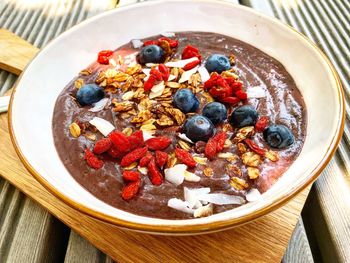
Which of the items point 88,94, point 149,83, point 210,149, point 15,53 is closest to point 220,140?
point 210,149

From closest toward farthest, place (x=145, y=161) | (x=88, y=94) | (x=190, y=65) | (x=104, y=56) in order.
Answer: (x=145, y=161) → (x=88, y=94) → (x=190, y=65) → (x=104, y=56)

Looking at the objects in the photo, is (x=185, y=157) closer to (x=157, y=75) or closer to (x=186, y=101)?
(x=186, y=101)

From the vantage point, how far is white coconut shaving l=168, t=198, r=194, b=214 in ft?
3.26

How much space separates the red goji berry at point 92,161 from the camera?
1129 millimetres

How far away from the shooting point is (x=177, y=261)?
3.24 feet

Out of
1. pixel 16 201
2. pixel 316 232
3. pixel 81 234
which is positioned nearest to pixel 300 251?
pixel 316 232

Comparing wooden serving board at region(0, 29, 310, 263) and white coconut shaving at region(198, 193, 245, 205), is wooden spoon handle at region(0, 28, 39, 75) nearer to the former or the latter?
wooden serving board at region(0, 29, 310, 263)

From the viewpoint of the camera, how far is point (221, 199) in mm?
1014

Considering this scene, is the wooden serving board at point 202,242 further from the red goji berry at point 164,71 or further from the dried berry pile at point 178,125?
the red goji berry at point 164,71

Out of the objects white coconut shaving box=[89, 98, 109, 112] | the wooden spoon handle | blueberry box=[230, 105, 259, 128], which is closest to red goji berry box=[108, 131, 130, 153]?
white coconut shaving box=[89, 98, 109, 112]

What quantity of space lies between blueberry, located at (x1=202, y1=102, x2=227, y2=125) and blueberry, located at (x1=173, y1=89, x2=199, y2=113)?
0.06m

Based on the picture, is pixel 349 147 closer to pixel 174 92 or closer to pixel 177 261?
pixel 174 92

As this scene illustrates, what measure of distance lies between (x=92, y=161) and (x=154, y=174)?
20 cm

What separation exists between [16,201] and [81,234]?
292mm
